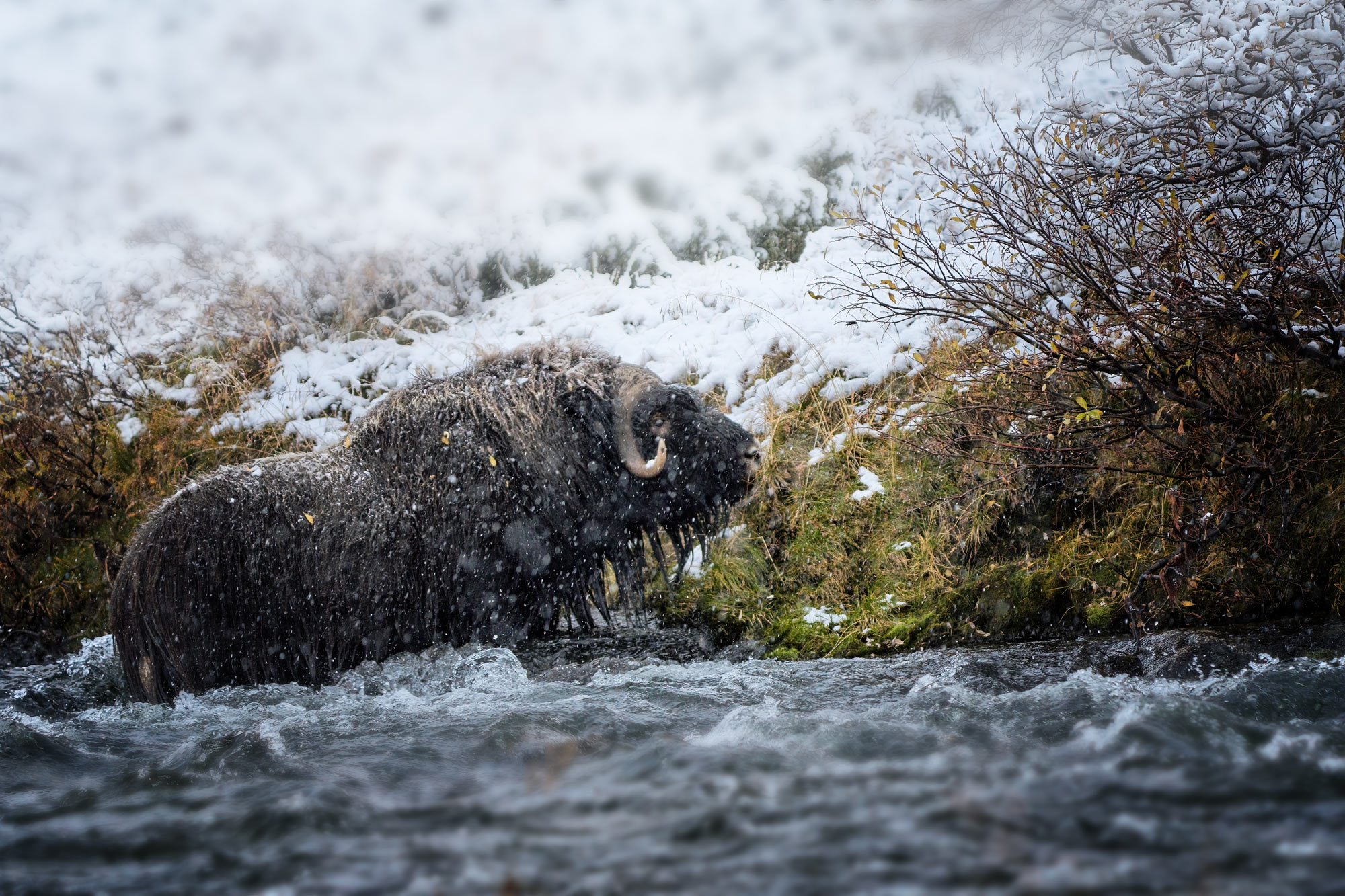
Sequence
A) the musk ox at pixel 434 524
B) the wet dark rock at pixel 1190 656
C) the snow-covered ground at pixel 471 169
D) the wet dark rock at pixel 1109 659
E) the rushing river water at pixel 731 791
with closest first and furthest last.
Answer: the rushing river water at pixel 731 791, the wet dark rock at pixel 1190 656, the wet dark rock at pixel 1109 659, the musk ox at pixel 434 524, the snow-covered ground at pixel 471 169

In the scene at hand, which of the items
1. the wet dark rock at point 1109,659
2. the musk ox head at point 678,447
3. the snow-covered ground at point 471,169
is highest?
the snow-covered ground at point 471,169

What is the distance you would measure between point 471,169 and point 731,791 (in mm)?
10041

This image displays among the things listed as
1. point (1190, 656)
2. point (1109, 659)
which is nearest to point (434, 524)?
point (1109, 659)

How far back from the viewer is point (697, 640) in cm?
544

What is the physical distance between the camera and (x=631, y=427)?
560 centimetres

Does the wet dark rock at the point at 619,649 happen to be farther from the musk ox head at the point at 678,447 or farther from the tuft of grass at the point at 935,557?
the musk ox head at the point at 678,447

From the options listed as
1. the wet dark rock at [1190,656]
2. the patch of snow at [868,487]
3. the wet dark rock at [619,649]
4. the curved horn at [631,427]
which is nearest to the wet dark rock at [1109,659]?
the wet dark rock at [1190,656]

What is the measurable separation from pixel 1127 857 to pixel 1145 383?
8.69 feet

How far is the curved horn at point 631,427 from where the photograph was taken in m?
5.53

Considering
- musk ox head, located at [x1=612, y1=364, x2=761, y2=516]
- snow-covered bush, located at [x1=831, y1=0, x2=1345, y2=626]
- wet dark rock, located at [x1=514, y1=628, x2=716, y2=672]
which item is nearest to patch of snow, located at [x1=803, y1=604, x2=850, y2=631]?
wet dark rock, located at [x1=514, y1=628, x2=716, y2=672]

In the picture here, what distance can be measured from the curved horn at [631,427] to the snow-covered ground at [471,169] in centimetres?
197

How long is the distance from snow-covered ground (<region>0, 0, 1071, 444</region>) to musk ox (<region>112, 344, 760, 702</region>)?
203 centimetres

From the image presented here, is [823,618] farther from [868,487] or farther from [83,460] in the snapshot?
[83,460]

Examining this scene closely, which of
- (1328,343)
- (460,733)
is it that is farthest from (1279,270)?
(460,733)
